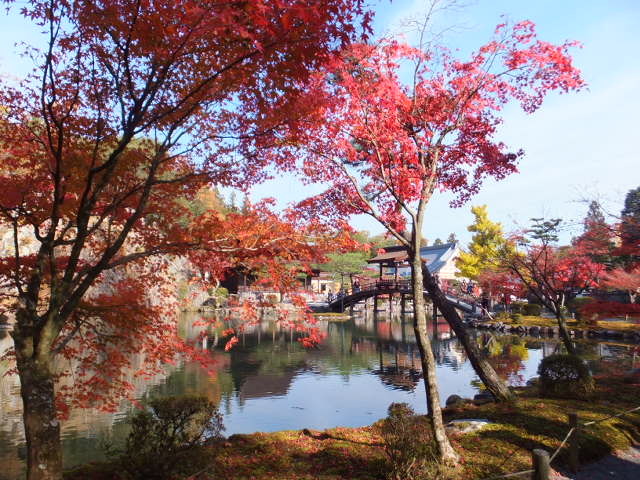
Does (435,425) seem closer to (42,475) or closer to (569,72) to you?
(42,475)

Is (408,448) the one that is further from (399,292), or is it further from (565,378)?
(399,292)

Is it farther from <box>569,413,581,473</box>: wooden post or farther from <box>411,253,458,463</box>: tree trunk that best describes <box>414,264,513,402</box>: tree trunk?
<box>411,253,458,463</box>: tree trunk

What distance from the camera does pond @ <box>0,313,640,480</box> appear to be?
9391 mm

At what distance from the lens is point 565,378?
8.48 m

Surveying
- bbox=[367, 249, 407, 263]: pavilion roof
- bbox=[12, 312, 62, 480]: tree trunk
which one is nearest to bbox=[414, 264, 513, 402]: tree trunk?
bbox=[12, 312, 62, 480]: tree trunk

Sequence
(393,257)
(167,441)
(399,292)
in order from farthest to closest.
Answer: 1. (393,257)
2. (399,292)
3. (167,441)

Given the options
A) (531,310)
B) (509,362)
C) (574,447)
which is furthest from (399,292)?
(574,447)

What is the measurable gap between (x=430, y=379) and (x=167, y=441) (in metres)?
3.18

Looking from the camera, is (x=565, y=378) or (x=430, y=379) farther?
(x=565, y=378)

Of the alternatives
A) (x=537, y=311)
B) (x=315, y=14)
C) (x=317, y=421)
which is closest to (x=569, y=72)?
(x=315, y=14)

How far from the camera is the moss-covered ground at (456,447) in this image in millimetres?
5031

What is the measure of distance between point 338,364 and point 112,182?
1369 cm

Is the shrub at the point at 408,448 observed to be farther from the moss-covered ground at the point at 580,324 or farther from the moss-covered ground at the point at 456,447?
the moss-covered ground at the point at 580,324

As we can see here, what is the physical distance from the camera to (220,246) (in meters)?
5.01
